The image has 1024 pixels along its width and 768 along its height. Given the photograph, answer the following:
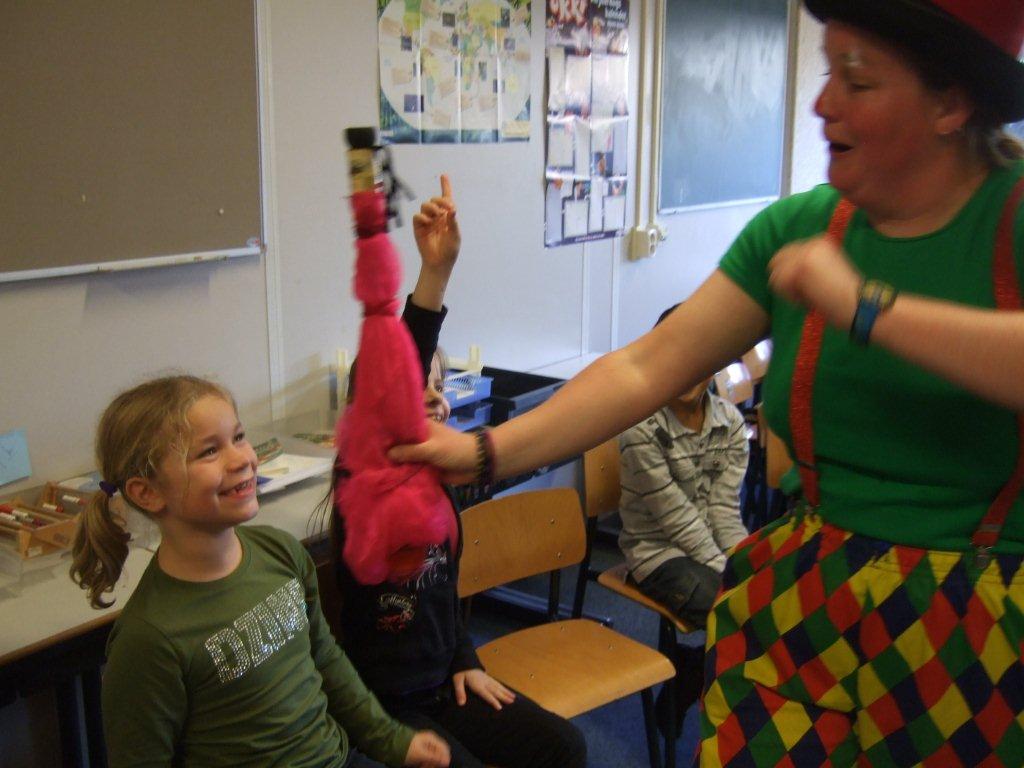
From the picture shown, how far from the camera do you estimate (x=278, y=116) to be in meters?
2.62

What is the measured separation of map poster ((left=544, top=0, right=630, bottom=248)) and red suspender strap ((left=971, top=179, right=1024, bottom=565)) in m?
2.84

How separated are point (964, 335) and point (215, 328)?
6.70 feet

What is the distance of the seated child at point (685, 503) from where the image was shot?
8.21 feet

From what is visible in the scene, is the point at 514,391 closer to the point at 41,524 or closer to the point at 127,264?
the point at 127,264

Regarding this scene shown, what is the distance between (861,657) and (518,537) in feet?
4.70

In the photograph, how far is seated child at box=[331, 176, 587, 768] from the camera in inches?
74.0

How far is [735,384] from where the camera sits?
3969 millimetres

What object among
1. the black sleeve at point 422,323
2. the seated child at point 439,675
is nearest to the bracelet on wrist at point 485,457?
the black sleeve at point 422,323

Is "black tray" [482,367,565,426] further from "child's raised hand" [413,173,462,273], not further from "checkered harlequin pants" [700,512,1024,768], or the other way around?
"checkered harlequin pants" [700,512,1024,768]

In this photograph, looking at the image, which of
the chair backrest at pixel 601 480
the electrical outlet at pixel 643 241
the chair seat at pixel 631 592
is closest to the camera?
the chair seat at pixel 631 592

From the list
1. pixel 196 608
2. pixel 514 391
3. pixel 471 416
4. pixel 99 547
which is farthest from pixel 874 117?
pixel 514 391

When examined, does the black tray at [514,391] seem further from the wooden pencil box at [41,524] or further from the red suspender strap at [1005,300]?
the red suspender strap at [1005,300]

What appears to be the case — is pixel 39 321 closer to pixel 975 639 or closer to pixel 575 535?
pixel 575 535

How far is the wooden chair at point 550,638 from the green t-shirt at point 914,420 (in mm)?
1221
